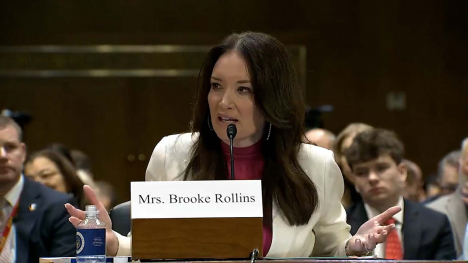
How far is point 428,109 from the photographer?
9.66 meters

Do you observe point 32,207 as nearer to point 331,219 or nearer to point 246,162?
point 246,162

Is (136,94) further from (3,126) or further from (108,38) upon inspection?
(3,126)

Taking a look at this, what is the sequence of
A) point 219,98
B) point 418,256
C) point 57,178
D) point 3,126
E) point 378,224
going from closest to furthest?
point 378,224, point 219,98, point 418,256, point 3,126, point 57,178

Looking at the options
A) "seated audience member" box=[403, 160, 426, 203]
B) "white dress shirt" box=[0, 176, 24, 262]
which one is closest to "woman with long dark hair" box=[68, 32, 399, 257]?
"white dress shirt" box=[0, 176, 24, 262]

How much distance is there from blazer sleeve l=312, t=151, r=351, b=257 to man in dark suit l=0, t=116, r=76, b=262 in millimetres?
2009

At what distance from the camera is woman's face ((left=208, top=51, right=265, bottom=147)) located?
293 cm

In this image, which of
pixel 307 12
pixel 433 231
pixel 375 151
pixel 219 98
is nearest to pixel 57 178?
pixel 375 151

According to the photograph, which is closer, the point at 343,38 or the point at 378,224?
the point at 378,224

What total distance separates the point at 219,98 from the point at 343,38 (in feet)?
22.4

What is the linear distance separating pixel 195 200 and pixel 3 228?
2571 mm

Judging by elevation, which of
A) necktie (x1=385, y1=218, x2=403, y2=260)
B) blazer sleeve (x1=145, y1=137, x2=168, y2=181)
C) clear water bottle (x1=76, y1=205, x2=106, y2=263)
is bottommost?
necktie (x1=385, y1=218, x2=403, y2=260)

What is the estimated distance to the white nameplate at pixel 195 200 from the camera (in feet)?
7.70

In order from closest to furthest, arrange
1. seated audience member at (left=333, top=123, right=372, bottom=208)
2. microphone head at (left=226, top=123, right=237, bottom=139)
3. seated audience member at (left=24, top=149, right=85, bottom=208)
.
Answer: microphone head at (left=226, top=123, right=237, bottom=139), seated audience member at (left=333, top=123, right=372, bottom=208), seated audience member at (left=24, top=149, right=85, bottom=208)

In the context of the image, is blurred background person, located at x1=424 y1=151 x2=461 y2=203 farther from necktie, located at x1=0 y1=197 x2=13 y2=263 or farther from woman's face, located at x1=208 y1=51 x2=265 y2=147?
woman's face, located at x1=208 y1=51 x2=265 y2=147
